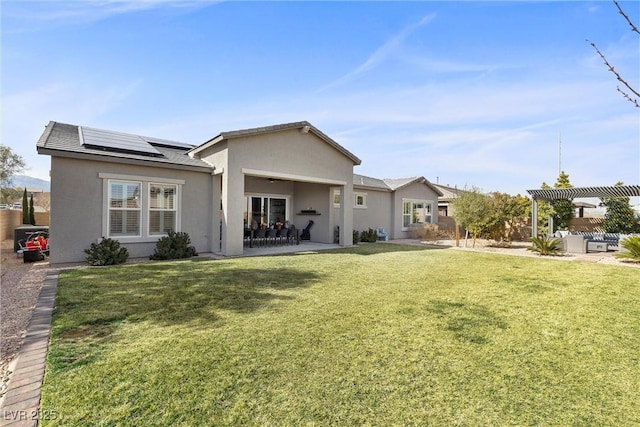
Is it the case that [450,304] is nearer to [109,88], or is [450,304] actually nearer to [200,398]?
[200,398]

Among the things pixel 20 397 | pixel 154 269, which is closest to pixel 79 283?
pixel 154 269

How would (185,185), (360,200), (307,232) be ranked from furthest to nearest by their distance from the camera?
1. (360,200)
2. (307,232)
3. (185,185)

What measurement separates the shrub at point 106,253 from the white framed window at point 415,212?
1762cm

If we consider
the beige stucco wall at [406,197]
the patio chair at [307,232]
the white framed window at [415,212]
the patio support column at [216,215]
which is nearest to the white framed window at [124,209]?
the patio support column at [216,215]

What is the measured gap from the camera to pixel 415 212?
23.4 meters

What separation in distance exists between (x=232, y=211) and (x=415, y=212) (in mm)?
15761

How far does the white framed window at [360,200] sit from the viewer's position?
63.8 ft

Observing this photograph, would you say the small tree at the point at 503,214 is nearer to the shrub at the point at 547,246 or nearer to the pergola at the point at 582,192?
the pergola at the point at 582,192

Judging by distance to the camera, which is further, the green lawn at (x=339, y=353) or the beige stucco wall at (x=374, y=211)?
the beige stucco wall at (x=374, y=211)

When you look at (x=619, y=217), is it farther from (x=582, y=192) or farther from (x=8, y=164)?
(x=8, y=164)

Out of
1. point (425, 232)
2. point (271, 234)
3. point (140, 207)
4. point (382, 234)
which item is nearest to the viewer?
point (140, 207)

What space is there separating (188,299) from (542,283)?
8920 mm

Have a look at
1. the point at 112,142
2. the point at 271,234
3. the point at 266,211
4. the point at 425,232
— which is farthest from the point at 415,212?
the point at 112,142

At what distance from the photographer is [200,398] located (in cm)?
293
